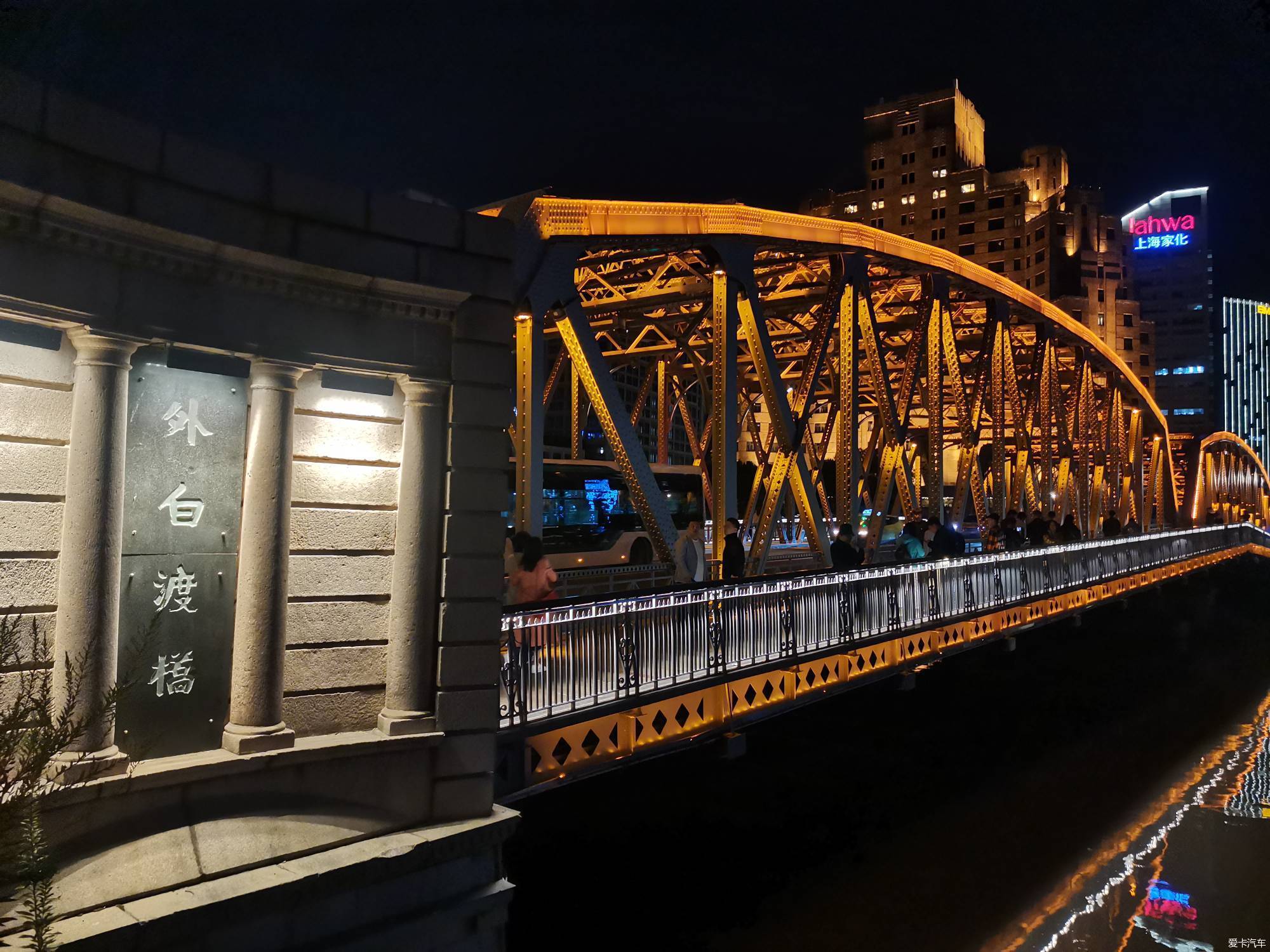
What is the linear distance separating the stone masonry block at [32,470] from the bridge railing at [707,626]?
3346 mm

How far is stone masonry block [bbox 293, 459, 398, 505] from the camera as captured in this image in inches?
252

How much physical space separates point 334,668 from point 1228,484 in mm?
106993

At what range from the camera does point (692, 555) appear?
37.4ft

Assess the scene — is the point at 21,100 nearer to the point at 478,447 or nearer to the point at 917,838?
the point at 478,447

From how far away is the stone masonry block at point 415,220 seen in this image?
6.50 metres

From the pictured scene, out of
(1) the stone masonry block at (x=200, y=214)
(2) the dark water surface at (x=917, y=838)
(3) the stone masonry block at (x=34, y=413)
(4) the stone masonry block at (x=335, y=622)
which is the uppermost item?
(1) the stone masonry block at (x=200, y=214)

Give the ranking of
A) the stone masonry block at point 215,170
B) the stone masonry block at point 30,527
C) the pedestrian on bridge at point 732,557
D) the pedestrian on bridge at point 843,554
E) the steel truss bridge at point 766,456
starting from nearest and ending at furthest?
the stone masonry block at point 30,527 → the stone masonry block at point 215,170 → the steel truss bridge at point 766,456 → the pedestrian on bridge at point 732,557 → the pedestrian on bridge at point 843,554

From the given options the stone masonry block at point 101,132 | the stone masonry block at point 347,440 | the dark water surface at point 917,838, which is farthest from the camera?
the dark water surface at point 917,838

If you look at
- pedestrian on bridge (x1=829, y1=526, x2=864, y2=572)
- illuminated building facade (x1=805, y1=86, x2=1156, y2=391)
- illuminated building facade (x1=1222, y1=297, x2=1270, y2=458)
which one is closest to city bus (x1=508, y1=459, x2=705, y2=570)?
pedestrian on bridge (x1=829, y1=526, x2=864, y2=572)

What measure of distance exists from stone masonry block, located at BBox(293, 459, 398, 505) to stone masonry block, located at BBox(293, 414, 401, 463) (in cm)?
7

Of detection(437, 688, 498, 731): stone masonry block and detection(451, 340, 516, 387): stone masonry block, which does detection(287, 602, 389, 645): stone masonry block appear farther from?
detection(451, 340, 516, 387): stone masonry block

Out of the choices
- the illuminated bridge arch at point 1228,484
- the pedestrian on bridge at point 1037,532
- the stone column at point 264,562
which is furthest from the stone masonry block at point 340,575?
the illuminated bridge arch at point 1228,484

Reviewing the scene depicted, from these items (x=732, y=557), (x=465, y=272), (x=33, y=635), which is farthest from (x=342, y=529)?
(x=732, y=557)

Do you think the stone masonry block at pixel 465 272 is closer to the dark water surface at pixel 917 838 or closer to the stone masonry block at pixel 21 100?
the stone masonry block at pixel 21 100
